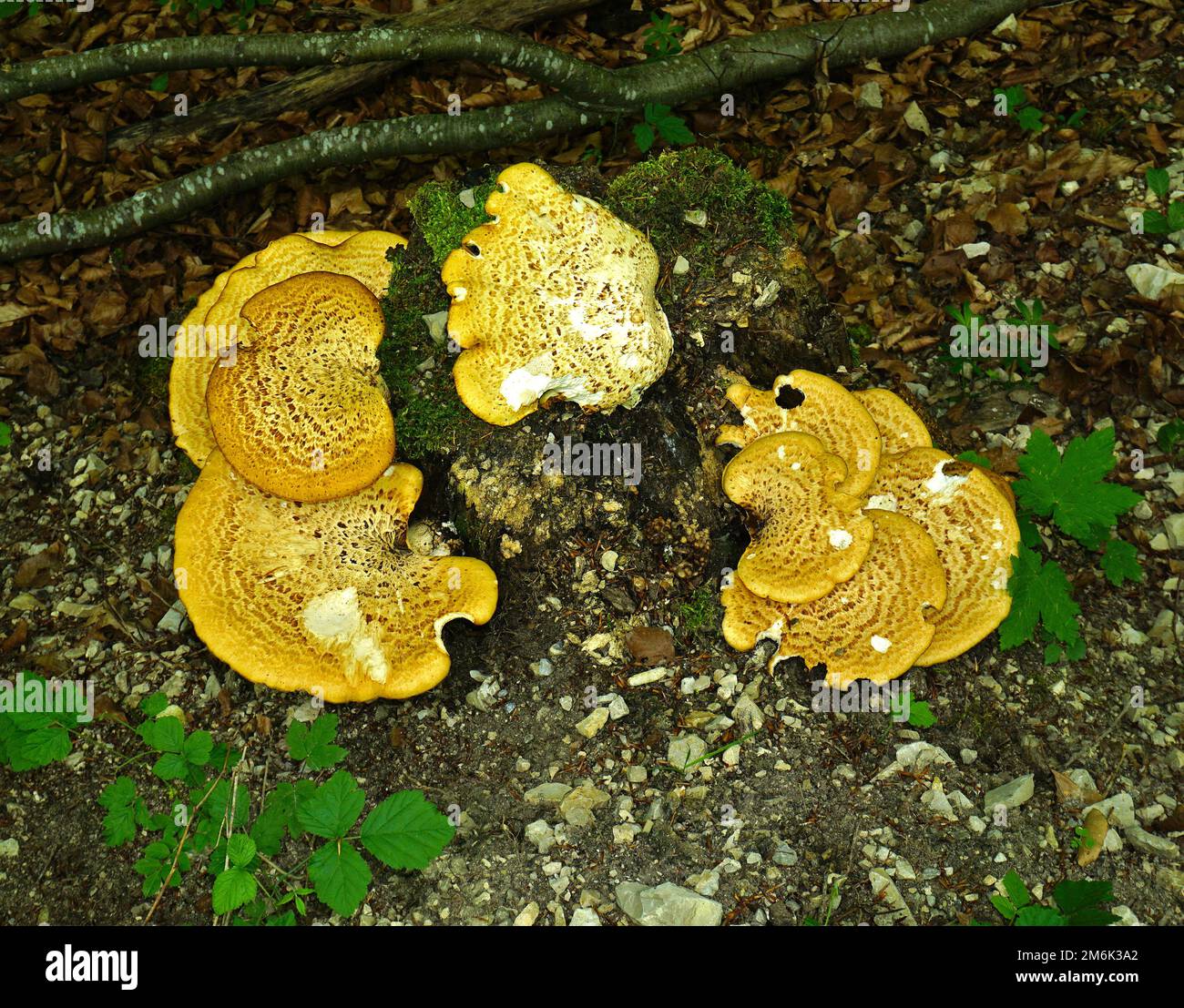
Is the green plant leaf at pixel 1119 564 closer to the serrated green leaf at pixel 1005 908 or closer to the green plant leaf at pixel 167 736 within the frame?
the serrated green leaf at pixel 1005 908

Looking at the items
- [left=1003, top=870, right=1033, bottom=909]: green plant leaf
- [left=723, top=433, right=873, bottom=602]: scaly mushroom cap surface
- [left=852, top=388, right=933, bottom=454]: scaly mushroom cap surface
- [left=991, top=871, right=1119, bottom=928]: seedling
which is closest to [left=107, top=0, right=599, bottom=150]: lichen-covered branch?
[left=852, top=388, right=933, bottom=454]: scaly mushroom cap surface

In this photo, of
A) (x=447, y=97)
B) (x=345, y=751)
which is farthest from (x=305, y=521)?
(x=447, y=97)

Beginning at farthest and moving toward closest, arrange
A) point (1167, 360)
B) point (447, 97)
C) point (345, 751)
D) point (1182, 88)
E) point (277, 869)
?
point (447, 97) → point (1182, 88) → point (1167, 360) → point (345, 751) → point (277, 869)

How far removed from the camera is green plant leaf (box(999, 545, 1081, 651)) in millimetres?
4176

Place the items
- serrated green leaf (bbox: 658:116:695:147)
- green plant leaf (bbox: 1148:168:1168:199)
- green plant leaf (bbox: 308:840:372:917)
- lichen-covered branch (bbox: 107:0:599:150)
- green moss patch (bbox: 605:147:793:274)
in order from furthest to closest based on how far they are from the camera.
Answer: lichen-covered branch (bbox: 107:0:599:150)
serrated green leaf (bbox: 658:116:695:147)
green plant leaf (bbox: 1148:168:1168:199)
green moss patch (bbox: 605:147:793:274)
green plant leaf (bbox: 308:840:372:917)

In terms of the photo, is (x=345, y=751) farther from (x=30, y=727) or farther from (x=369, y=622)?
(x=30, y=727)

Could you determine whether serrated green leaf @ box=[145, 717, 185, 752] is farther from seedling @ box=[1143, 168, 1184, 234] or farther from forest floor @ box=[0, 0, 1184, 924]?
seedling @ box=[1143, 168, 1184, 234]

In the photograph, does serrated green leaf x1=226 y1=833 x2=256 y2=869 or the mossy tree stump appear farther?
the mossy tree stump

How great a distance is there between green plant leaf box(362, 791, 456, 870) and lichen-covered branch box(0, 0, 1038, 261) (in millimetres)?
4271

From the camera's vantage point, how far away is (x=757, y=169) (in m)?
6.79

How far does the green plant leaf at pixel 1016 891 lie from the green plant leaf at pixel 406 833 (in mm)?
2211

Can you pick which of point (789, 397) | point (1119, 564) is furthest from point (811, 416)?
point (1119, 564)

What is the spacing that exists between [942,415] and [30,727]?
16.6ft
